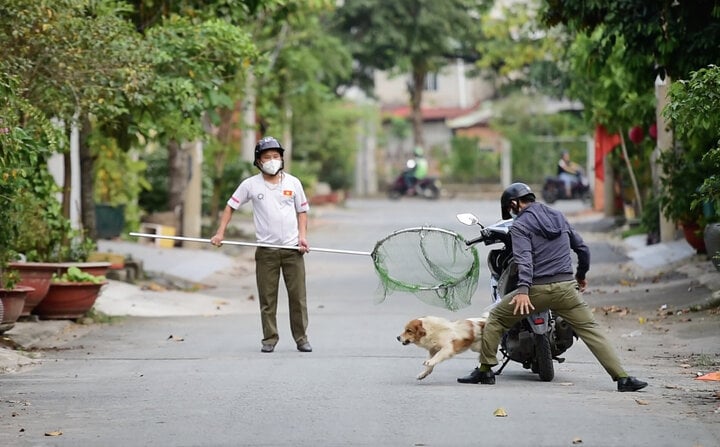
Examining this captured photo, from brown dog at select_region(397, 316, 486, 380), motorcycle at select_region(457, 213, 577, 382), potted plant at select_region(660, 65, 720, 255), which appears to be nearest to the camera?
motorcycle at select_region(457, 213, 577, 382)

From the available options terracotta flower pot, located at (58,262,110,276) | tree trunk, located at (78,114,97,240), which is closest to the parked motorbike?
tree trunk, located at (78,114,97,240)

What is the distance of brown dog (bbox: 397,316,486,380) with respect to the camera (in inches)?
454

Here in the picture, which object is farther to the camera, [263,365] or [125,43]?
[125,43]

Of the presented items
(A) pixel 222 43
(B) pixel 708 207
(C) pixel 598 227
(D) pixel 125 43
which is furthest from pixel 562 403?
(C) pixel 598 227

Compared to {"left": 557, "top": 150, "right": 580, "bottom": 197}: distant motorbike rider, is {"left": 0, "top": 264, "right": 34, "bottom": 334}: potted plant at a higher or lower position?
lower

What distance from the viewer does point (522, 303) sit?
35.6 ft

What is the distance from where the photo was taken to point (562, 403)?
10359mm

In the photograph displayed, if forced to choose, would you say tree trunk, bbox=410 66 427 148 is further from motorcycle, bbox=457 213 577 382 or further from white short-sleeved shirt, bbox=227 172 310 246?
motorcycle, bbox=457 213 577 382

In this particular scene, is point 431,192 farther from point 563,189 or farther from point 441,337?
point 441,337

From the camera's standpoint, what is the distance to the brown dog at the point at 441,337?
37.8 feet

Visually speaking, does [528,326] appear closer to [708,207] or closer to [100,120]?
[100,120]

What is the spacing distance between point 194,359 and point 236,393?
2.49 meters

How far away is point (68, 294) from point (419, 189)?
1682 inches

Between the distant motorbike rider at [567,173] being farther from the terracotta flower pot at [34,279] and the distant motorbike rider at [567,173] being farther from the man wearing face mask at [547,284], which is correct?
the man wearing face mask at [547,284]
